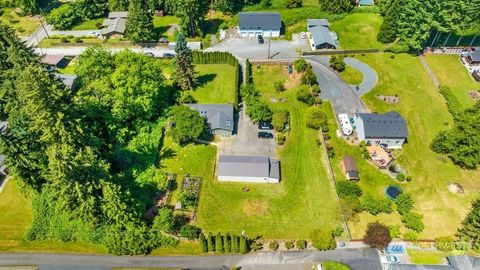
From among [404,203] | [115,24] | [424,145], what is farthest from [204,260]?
[115,24]

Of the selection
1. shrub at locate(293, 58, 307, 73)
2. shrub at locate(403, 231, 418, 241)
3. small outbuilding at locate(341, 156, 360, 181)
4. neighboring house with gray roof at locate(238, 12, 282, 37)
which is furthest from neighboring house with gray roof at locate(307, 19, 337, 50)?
shrub at locate(403, 231, 418, 241)

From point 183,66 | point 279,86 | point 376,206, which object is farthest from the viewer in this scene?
point 279,86

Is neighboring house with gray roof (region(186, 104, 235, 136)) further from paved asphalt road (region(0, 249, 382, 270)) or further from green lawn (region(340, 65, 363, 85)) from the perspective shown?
green lawn (region(340, 65, 363, 85))

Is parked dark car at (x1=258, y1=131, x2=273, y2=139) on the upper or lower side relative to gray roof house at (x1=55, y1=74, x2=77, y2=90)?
lower

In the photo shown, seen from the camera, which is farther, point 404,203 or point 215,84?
point 215,84

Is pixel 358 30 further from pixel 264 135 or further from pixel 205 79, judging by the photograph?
pixel 264 135

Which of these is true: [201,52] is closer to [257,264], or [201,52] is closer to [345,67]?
[345,67]
